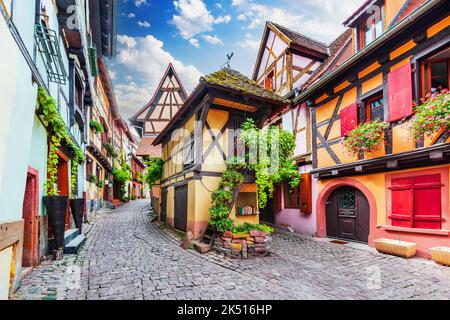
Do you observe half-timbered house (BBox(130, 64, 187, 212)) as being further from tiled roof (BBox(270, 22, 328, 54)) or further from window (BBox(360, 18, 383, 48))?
window (BBox(360, 18, 383, 48))

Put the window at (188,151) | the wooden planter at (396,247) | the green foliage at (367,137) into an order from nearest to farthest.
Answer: the wooden planter at (396,247) < the green foliage at (367,137) < the window at (188,151)

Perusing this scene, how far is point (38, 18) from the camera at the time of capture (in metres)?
4.12

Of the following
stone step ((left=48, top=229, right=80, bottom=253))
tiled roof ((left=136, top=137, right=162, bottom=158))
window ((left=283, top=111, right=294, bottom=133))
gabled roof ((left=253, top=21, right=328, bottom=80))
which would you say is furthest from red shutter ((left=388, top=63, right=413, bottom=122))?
tiled roof ((left=136, top=137, right=162, bottom=158))

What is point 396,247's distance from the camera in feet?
18.6

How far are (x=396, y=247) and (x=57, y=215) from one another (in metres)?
7.41

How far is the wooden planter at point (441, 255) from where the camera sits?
480 centimetres

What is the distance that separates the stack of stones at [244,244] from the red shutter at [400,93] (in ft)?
13.9

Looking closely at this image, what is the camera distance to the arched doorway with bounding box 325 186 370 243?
23.7 feet

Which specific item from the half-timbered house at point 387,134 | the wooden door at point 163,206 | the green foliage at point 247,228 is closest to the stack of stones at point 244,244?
the green foliage at point 247,228

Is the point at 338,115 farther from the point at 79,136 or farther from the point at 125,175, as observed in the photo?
the point at 125,175

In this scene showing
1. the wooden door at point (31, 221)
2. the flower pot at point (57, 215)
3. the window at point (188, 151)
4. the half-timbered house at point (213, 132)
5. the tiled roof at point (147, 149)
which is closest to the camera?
the wooden door at point (31, 221)

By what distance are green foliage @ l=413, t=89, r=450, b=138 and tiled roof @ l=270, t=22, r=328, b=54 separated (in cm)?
644

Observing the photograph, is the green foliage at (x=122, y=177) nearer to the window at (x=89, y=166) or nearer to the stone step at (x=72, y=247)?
the window at (x=89, y=166)
